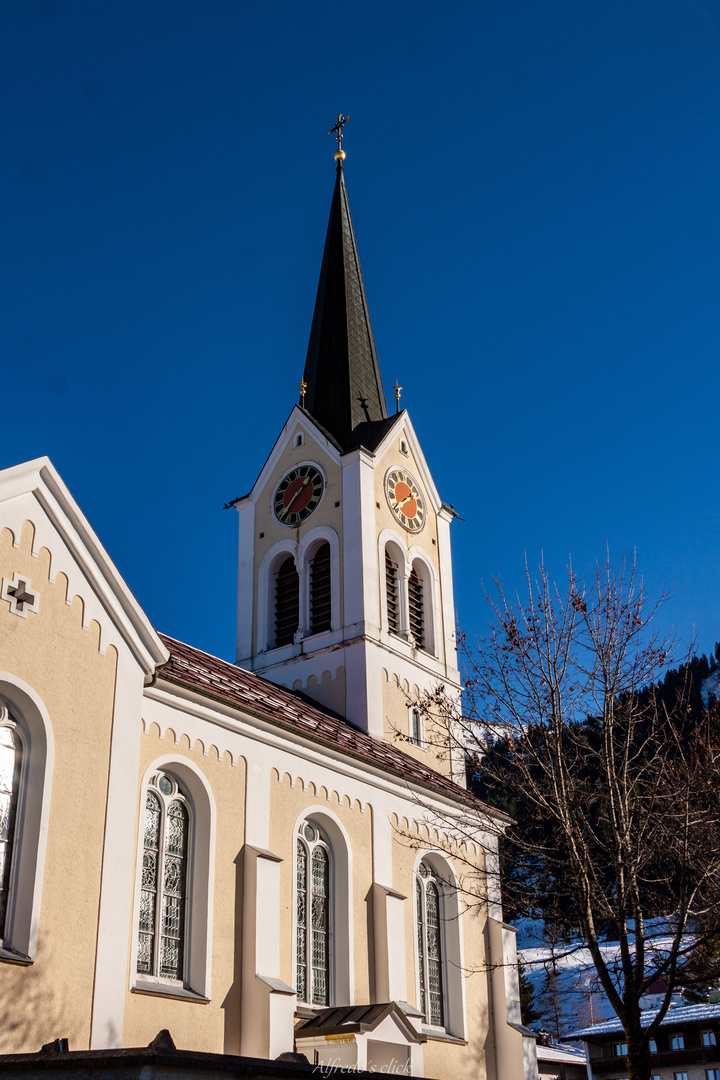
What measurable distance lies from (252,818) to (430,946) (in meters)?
6.79

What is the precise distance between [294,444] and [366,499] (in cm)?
389

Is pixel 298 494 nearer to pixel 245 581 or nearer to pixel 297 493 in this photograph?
pixel 297 493

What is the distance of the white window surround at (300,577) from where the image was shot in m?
29.0

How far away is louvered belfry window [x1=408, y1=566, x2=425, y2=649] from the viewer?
99.3 feet

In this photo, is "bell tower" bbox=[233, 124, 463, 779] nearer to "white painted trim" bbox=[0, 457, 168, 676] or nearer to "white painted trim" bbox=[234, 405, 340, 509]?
"white painted trim" bbox=[234, 405, 340, 509]

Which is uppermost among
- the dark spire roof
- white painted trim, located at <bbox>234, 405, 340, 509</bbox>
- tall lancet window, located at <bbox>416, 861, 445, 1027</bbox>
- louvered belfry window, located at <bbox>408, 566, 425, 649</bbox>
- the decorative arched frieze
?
the dark spire roof

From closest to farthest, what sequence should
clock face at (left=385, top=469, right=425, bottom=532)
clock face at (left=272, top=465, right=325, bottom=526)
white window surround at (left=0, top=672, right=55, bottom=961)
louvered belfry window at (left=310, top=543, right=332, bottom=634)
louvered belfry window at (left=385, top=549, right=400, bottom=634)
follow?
white window surround at (left=0, top=672, right=55, bottom=961)
louvered belfry window at (left=310, top=543, right=332, bottom=634)
louvered belfry window at (left=385, top=549, right=400, bottom=634)
clock face at (left=272, top=465, right=325, bottom=526)
clock face at (left=385, top=469, right=425, bottom=532)

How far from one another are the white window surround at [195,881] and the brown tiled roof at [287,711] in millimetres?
1411

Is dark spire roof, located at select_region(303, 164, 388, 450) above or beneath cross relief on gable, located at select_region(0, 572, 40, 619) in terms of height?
above

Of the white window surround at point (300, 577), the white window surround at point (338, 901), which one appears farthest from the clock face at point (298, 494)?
the white window surround at point (338, 901)

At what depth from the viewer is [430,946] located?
894 inches

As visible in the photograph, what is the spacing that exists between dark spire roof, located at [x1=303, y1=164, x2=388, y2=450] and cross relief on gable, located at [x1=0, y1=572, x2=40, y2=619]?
17.0m

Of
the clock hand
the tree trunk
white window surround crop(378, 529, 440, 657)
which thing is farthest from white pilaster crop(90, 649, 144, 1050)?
the clock hand

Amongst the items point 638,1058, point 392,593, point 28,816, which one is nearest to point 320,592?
point 392,593
